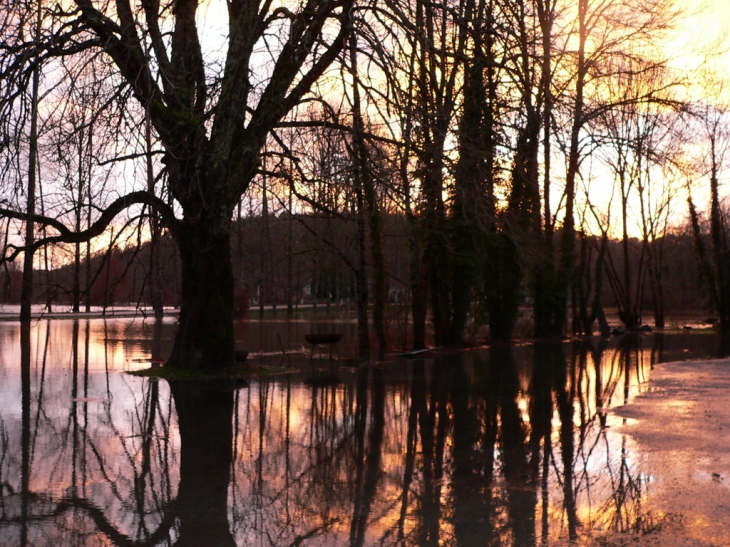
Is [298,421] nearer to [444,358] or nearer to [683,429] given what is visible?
[683,429]

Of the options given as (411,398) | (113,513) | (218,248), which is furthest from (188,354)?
(113,513)

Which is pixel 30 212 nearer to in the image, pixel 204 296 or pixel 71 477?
pixel 204 296

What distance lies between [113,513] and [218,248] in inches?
425

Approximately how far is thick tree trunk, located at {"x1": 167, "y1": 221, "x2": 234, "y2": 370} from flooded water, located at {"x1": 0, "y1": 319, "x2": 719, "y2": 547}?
3.54ft

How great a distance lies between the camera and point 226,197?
55.9 feet

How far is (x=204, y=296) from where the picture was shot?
17.3 metres

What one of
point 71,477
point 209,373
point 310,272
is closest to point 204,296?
point 209,373

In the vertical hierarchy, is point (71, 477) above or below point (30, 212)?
below

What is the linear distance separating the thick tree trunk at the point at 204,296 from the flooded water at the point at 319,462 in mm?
1079

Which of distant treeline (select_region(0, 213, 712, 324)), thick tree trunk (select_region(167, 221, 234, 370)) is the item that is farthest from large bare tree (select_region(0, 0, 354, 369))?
distant treeline (select_region(0, 213, 712, 324))

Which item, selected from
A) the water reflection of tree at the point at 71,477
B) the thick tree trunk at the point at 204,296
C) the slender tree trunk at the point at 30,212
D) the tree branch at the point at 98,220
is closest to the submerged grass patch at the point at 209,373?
the thick tree trunk at the point at 204,296

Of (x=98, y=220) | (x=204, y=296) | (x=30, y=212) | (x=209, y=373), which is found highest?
(x=30, y=212)

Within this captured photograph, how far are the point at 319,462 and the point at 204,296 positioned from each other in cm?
882

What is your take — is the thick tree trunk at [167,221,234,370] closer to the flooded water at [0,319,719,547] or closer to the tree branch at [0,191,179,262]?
the tree branch at [0,191,179,262]
